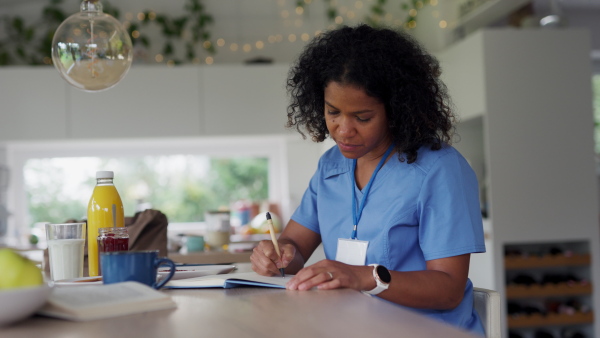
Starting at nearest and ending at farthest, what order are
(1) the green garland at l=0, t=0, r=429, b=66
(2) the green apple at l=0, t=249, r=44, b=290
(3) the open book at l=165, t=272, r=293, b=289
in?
(2) the green apple at l=0, t=249, r=44, b=290
(3) the open book at l=165, t=272, r=293, b=289
(1) the green garland at l=0, t=0, r=429, b=66

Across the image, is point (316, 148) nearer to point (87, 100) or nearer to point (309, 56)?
point (87, 100)

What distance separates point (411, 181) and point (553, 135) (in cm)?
242

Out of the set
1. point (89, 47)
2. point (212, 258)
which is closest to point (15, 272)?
point (89, 47)

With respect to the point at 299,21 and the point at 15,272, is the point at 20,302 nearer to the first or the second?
the point at 15,272

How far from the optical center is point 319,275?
44.8 inches

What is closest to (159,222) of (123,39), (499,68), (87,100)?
(123,39)

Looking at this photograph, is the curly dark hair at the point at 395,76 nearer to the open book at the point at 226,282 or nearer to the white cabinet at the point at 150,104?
the open book at the point at 226,282

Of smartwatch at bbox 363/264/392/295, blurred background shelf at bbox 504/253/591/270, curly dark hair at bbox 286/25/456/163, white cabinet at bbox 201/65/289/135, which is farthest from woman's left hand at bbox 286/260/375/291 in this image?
white cabinet at bbox 201/65/289/135

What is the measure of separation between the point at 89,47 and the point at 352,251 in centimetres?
95

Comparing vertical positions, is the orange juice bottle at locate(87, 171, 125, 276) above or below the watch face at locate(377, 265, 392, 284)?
above

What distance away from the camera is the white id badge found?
1.45 metres

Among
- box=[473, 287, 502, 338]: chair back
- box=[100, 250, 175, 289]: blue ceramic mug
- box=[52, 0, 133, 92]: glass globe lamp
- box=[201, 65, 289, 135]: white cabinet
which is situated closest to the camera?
box=[100, 250, 175, 289]: blue ceramic mug

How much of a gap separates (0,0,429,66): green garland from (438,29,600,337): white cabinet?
1294mm

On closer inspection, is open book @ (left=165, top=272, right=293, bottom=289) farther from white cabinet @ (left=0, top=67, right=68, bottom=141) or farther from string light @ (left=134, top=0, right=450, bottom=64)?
string light @ (left=134, top=0, right=450, bottom=64)
